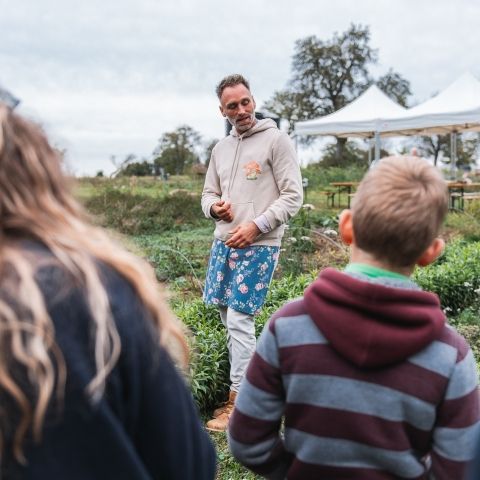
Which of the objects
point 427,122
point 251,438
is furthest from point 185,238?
point 251,438

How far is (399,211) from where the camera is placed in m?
1.41

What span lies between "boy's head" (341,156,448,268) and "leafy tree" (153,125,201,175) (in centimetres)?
3670

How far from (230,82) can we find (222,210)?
0.75 m

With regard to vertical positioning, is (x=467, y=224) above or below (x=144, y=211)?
below

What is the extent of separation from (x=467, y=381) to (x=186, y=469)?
0.69m

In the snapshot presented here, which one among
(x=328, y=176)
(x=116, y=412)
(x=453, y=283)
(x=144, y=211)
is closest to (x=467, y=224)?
(x=453, y=283)

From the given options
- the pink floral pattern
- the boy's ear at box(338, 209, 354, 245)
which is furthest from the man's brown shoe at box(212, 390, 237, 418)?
the boy's ear at box(338, 209, 354, 245)

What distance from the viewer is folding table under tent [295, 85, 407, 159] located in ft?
54.3

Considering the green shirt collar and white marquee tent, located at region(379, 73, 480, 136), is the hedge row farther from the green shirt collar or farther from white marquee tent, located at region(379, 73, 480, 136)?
white marquee tent, located at region(379, 73, 480, 136)

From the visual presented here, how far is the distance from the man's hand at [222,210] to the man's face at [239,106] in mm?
457

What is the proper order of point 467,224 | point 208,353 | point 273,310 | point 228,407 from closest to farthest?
point 228,407 < point 208,353 < point 273,310 < point 467,224

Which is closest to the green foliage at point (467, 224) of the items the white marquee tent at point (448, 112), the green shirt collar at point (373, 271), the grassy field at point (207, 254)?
the grassy field at point (207, 254)

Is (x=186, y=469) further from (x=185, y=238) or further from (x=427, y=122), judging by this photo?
(x=427, y=122)

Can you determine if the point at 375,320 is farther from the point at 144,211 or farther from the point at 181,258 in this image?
the point at 144,211
